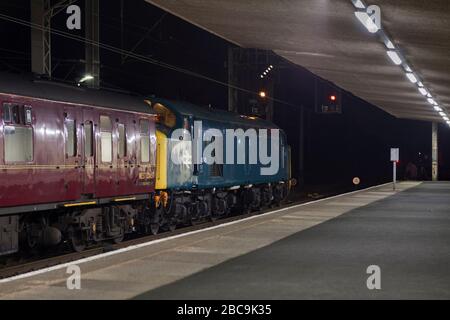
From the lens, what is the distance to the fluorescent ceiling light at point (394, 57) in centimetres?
1766

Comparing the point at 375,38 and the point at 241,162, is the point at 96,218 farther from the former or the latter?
the point at 241,162

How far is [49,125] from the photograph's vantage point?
13008mm

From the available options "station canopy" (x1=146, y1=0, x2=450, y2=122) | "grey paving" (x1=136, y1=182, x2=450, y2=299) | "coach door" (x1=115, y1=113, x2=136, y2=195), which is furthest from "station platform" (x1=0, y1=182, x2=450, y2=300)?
"station canopy" (x1=146, y1=0, x2=450, y2=122)

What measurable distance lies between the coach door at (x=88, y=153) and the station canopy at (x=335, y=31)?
9.03 ft

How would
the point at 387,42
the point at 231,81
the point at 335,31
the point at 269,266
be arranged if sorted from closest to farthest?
the point at 269,266
the point at 335,31
the point at 387,42
the point at 231,81

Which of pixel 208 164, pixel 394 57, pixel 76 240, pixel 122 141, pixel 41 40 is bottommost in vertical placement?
pixel 76 240

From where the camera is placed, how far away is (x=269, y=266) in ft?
34.9

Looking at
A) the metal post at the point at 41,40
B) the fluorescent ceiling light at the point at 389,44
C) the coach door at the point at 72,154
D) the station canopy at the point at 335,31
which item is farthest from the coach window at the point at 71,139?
the fluorescent ceiling light at the point at 389,44

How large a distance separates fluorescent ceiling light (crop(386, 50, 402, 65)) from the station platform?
167 inches

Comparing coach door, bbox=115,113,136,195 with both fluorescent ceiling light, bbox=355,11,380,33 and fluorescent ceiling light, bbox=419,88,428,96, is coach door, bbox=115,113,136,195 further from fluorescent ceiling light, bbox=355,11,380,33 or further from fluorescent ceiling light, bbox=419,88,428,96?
fluorescent ceiling light, bbox=419,88,428,96

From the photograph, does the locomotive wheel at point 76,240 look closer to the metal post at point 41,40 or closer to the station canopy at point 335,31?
the station canopy at point 335,31

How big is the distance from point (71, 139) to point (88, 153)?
0.64 metres

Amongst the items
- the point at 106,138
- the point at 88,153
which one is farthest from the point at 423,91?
the point at 88,153

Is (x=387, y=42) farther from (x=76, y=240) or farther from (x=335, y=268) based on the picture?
(x=76, y=240)
